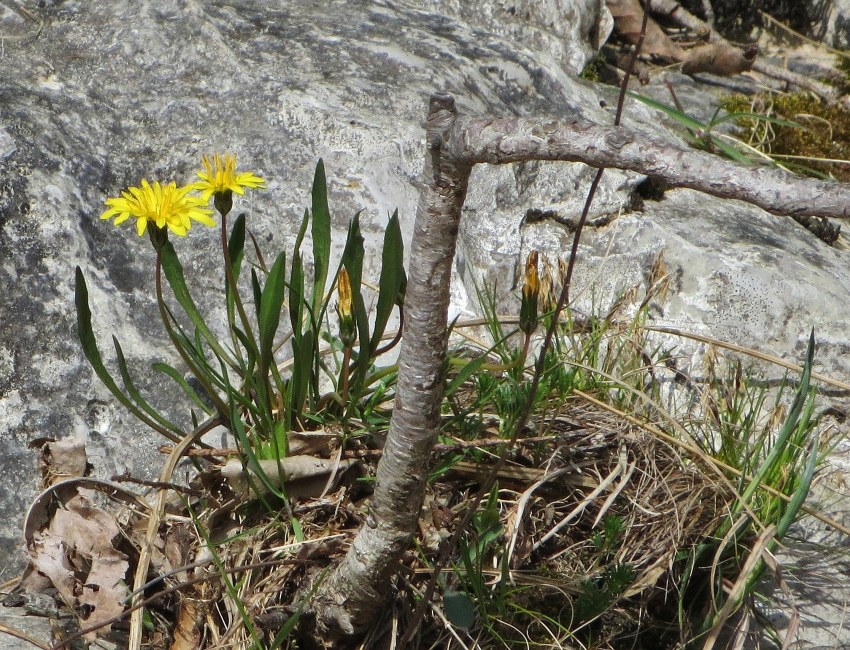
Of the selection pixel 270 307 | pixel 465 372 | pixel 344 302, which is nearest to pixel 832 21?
pixel 465 372

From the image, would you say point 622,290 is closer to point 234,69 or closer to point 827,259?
point 827,259

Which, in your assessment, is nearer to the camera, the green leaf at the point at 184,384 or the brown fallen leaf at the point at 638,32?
the green leaf at the point at 184,384

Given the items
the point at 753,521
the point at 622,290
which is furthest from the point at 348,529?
the point at 622,290

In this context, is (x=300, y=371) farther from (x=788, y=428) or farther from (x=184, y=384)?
(x=788, y=428)

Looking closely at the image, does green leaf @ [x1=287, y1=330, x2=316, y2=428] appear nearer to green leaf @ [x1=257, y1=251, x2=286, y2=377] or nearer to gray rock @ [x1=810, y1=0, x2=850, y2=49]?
green leaf @ [x1=257, y1=251, x2=286, y2=377]

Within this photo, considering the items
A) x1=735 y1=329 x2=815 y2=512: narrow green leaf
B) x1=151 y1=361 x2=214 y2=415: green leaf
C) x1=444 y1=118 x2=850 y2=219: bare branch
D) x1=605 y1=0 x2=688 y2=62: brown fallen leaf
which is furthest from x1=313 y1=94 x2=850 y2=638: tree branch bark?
x1=605 y1=0 x2=688 y2=62: brown fallen leaf

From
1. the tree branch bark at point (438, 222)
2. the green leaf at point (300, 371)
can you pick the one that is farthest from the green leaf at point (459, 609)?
the green leaf at point (300, 371)

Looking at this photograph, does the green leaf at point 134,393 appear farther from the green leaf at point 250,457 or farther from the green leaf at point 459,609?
the green leaf at point 459,609
